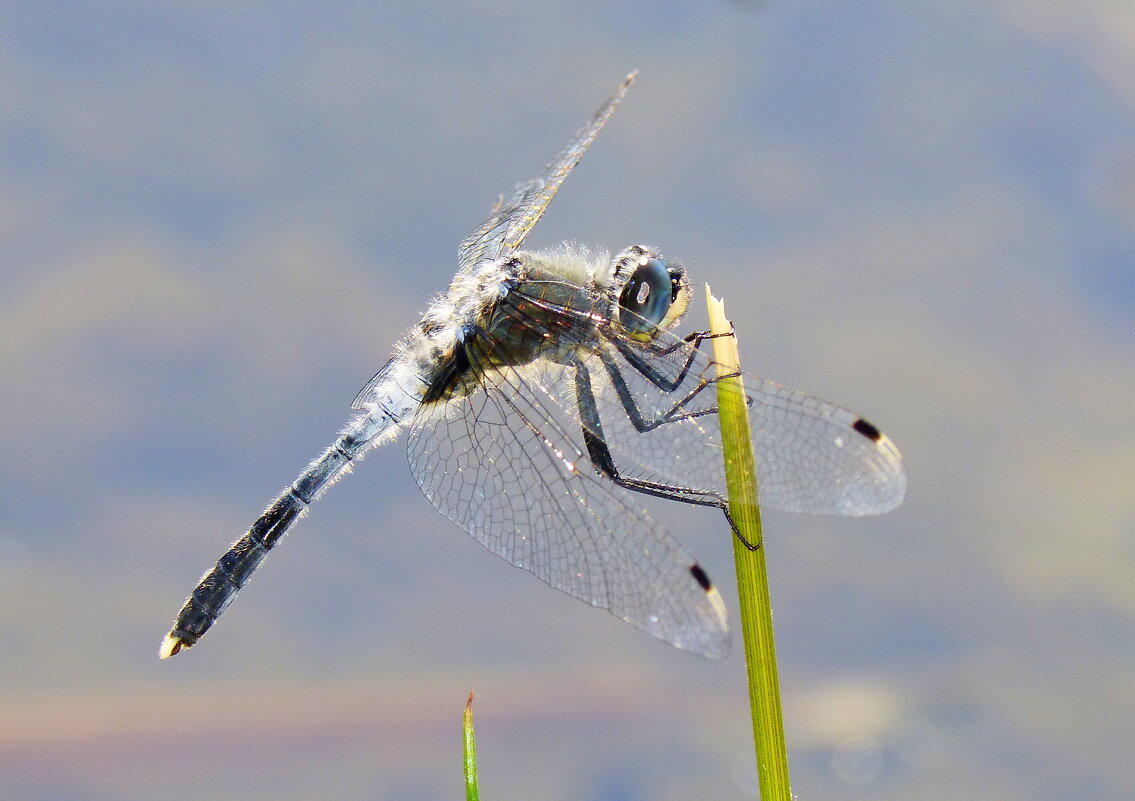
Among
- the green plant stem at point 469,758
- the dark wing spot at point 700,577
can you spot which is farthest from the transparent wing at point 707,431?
the green plant stem at point 469,758

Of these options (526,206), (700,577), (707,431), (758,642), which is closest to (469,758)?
(758,642)

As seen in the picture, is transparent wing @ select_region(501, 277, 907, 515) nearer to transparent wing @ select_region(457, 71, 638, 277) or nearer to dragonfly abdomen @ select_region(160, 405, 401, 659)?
transparent wing @ select_region(457, 71, 638, 277)

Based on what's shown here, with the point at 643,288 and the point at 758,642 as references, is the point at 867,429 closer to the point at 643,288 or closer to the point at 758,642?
the point at 643,288

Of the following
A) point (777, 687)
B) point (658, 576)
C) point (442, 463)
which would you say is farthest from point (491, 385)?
point (777, 687)

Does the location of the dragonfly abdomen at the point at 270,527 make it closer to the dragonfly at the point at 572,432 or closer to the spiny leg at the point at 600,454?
the dragonfly at the point at 572,432

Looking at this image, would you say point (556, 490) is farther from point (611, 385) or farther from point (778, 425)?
point (778, 425)
